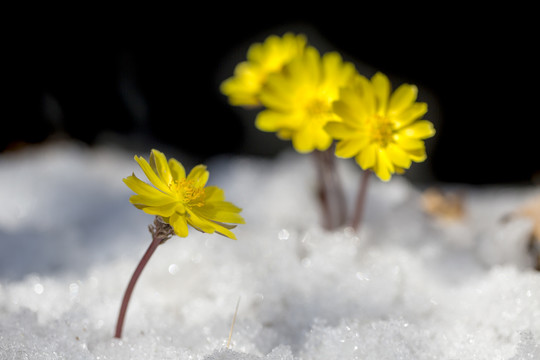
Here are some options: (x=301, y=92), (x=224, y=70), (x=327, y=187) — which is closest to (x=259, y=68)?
(x=301, y=92)

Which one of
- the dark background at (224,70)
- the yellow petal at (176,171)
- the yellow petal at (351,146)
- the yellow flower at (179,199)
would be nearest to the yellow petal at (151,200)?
the yellow flower at (179,199)

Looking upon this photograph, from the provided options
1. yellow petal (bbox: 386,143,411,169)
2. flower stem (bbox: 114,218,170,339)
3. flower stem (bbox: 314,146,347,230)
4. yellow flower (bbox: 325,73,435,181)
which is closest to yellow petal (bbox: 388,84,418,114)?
yellow flower (bbox: 325,73,435,181)

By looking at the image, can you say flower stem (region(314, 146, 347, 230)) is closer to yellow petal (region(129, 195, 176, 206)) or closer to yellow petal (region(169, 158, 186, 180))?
yellow petal (region(169, 158, 186, 180))

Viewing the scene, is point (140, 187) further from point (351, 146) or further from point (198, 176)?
point (351, 146)

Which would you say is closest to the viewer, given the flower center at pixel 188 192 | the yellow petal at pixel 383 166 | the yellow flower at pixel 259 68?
the flower center at pixel 188 192

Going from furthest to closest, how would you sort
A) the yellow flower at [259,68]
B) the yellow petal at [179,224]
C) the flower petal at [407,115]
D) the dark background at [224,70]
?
1. the dark background at [224,70]
2. the yellow flower at [259,68]
3. the flower petal at [407,115]
4. the yellow petal at [179,224]

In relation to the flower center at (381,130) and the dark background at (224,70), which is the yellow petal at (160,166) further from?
the dark background at (224,70)

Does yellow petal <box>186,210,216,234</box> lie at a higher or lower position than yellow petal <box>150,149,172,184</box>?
lower
